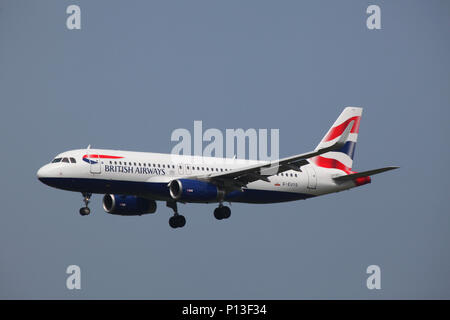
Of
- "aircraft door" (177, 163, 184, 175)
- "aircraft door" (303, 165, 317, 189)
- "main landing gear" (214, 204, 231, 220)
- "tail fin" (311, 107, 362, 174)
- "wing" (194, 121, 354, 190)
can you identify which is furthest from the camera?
"tail fin" (311, 107, 362, 174)

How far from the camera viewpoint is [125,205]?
91000mm

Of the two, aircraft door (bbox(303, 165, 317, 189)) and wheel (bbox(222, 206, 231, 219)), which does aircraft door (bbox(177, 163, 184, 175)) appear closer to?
wheel (bbox(222, 206, 231, 219))

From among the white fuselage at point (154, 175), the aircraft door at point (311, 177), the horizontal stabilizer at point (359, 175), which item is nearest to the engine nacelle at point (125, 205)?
the white fuselage at point (154, 175)

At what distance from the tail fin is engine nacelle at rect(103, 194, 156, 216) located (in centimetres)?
1365

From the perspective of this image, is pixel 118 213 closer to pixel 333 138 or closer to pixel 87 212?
pixel 87 212

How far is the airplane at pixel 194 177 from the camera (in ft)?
276

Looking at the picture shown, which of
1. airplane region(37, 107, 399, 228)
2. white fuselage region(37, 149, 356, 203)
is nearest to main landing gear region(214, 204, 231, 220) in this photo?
airplane region(37, 107, 399, 228)

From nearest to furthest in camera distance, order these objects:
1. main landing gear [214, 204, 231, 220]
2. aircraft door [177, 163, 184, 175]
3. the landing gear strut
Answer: aircraft door [177, 163, 184, 175] → main landing gear [214, 204, 231, 220] → the landing gear strut

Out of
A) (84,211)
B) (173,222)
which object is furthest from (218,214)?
(84,211)

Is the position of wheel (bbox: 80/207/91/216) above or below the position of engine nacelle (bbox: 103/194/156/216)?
below

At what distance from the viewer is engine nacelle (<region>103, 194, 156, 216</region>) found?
9088 centimetres

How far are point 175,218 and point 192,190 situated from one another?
20.0 ft

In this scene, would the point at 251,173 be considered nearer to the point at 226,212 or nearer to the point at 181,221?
the point at 226,212

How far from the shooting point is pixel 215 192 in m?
87.1
